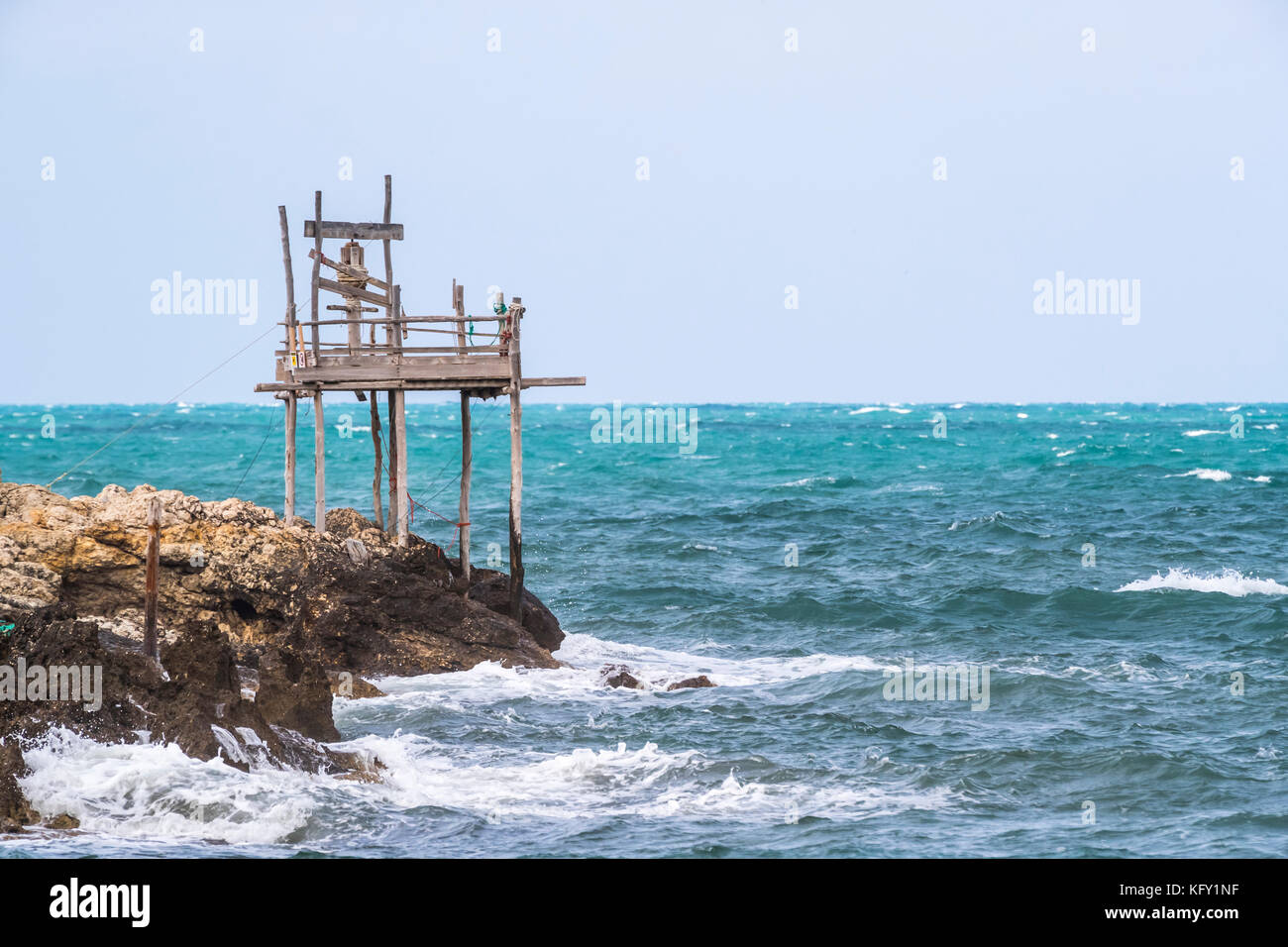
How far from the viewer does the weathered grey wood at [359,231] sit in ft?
72.0

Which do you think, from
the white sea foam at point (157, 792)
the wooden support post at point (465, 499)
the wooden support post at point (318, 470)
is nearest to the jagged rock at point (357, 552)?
the wooden support post at point (318, 470)

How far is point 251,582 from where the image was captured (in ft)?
63.1

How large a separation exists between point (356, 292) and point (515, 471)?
4.08 metres

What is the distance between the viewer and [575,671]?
68.4ft

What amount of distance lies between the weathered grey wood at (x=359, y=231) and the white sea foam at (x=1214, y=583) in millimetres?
16559

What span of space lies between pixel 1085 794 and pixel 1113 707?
165 inches

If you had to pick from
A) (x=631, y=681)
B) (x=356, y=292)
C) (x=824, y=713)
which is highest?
(x=356, y=292)

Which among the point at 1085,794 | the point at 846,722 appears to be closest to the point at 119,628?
the point at 846,722

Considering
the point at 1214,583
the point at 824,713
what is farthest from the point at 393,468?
the point at 1214,583

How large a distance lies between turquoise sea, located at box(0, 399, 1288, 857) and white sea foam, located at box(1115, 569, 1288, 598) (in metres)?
0.13

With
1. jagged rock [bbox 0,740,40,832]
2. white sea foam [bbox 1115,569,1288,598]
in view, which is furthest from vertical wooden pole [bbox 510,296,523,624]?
white sea foam [bbox 1115,569,1288,598]

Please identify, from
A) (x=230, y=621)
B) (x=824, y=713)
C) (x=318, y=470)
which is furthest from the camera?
(x=318, y=470)

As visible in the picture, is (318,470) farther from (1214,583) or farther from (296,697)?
(1214,583)
